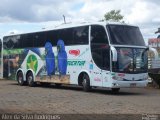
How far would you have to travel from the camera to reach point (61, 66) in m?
27.1

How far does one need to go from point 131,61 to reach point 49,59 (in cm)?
640

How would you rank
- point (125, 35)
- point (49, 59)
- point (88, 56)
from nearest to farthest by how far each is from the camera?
point (125, 35) < point (88, 56) < point (49, 59)

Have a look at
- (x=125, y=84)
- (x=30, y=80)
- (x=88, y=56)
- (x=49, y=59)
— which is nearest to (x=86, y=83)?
(x=88, y=56)

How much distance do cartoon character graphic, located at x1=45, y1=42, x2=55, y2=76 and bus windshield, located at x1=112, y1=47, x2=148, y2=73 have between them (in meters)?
5.75

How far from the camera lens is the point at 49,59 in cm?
2816

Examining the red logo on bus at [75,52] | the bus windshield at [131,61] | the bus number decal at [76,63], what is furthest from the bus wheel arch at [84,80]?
the bus windshield at [131,61]

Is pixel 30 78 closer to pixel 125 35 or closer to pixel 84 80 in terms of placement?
pixel 84 80

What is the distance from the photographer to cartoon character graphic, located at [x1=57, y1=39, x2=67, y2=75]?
2669 cm

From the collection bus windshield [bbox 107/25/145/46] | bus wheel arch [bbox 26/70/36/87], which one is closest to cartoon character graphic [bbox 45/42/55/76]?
bus wheel arch [bbox 26/70/36/87]

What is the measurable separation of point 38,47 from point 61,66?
291 centimetres

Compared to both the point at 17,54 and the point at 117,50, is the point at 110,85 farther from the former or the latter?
the point at 17,54

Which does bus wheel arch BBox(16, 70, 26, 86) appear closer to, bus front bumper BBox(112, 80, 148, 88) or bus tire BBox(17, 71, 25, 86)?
bus tire BBox(17, 71, 25, 86)

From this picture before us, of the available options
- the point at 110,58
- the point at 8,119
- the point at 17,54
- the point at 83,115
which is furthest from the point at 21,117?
the point at 17,54

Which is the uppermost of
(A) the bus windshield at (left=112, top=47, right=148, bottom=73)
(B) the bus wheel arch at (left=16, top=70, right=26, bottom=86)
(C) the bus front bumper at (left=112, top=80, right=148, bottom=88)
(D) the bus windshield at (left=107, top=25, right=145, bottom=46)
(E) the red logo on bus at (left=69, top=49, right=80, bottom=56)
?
(D) the bus windshield at (left=107, top=25, right=145, bottom=46)
